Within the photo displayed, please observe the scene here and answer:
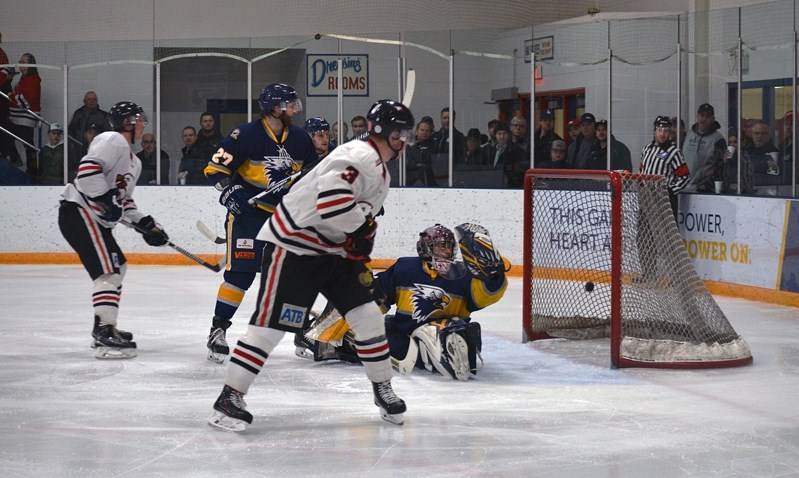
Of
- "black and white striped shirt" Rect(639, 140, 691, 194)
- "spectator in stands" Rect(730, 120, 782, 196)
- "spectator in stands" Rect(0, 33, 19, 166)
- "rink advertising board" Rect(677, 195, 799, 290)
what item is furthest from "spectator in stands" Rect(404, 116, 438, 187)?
"spectator in stands" Rect(0, 33, 19, 166)

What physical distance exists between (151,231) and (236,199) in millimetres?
547

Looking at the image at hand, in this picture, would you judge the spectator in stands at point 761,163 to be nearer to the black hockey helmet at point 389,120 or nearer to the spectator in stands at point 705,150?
the spectator in stands at point 705,150

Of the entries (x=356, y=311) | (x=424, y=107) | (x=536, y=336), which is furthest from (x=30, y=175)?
(x=356, y=311)

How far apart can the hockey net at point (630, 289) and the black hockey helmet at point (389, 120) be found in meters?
1.46

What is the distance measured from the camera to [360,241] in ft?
11.6

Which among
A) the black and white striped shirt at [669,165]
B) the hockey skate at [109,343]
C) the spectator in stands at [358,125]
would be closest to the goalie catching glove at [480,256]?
Result: the hockey skate at [109,343]

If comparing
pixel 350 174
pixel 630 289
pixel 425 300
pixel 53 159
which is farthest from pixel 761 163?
pixel 53 159

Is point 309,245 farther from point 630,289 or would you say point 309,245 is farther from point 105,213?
point 630,289

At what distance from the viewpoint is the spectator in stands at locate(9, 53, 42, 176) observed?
9648mm

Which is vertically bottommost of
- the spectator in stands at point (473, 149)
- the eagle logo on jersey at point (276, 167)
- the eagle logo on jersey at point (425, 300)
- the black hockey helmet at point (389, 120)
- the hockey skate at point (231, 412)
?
the hockey skate at point (231, 412)

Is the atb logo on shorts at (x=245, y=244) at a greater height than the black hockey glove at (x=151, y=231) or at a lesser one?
lesser

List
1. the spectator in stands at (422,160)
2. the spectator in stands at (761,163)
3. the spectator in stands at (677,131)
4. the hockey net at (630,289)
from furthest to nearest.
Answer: the spectator in stands at (422,160) < the spectator in stands at (677,131) < the spectator in stands at (761,163) < the hockey net at (630,289)

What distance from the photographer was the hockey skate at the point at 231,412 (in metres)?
3.52

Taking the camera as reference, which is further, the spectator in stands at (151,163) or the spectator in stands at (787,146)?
the spectator in stands at (151,163)
